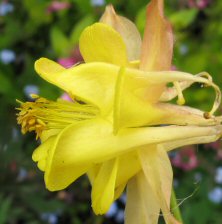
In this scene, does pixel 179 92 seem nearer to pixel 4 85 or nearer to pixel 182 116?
pixel 182 116

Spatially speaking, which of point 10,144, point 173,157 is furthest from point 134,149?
point 173,157

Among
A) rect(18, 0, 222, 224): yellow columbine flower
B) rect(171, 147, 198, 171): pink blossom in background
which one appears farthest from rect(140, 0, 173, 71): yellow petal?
rect(171, 147, 198, 171): pink blossom in background

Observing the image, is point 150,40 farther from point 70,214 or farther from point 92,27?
point 70,214

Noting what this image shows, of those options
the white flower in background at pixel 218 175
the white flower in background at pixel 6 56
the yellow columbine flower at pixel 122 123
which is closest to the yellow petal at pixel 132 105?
the yellow columbine flower at pixel 122 123

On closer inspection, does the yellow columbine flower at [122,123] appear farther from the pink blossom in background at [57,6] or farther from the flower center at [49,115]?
the pink blossom in background at [57,6]

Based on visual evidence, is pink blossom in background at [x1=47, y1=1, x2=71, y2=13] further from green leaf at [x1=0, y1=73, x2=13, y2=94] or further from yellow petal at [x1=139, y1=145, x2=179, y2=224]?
yellow petal at [x1=139, y1=145, x2=179, y2=224]

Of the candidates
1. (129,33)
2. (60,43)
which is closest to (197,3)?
(60,43)
